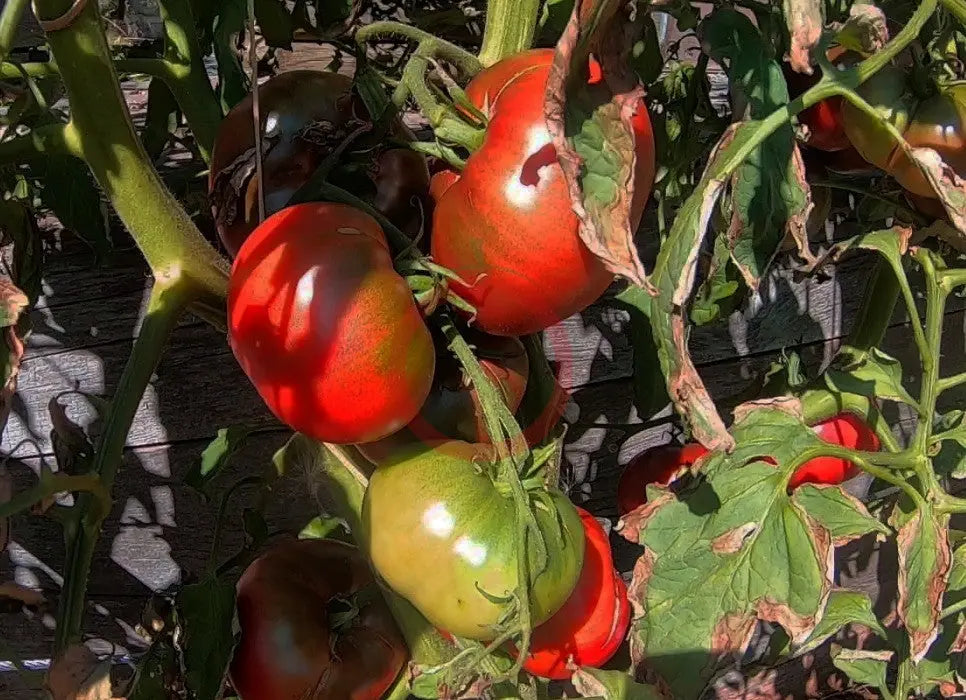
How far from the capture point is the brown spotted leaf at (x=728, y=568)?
0.69m

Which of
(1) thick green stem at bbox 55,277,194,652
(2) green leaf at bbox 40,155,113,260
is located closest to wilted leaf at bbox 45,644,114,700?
(1) thick green stem at bbox 55,277,194,652

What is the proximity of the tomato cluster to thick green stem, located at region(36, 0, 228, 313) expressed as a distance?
0.04 metres

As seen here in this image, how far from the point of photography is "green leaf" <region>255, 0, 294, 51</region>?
0.82 meters

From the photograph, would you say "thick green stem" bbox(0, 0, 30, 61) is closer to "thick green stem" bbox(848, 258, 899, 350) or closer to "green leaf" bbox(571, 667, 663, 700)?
"green leaf" bbox(571, 667, 663, 700)

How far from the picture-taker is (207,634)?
69cm

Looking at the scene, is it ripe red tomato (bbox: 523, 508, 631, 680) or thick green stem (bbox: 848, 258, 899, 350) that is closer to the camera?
ripe red tomato (bbox: 523, 508, 631, 680)

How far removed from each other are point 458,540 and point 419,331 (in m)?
0.15

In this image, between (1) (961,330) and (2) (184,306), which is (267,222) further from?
(1) (961,330)

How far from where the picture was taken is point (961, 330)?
128 centimetres

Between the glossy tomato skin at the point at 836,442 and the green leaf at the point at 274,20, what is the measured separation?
26.5 inches

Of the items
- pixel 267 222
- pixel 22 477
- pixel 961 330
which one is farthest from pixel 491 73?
pixel 961 330

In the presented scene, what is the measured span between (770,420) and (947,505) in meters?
0.16

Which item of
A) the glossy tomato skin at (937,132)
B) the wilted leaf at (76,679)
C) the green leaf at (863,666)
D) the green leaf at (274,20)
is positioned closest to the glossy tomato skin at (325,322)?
the wilted leaf at (76,679)

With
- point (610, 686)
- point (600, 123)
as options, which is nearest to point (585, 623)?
point (610, 686)
